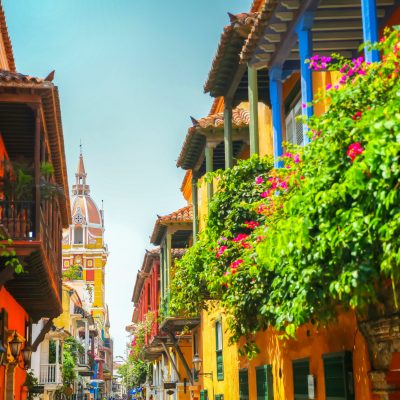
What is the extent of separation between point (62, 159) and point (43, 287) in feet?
10.6

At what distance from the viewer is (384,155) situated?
5520 mm

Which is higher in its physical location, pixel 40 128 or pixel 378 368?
pixel 40 128

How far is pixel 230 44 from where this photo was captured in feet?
49.5

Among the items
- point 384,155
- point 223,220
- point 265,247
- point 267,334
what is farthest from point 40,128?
point 384,155

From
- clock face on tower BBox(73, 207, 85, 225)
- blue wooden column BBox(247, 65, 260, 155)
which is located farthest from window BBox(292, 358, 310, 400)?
clock face on tower BBox(73, 207, 85, 225)

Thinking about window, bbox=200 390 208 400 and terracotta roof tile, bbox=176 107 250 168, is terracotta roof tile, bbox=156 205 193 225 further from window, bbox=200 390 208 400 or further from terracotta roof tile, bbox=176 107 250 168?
terracotta roof tile, bbox=176 107 250 168

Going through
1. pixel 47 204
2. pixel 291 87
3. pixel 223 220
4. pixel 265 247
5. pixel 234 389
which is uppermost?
pixel 291 87

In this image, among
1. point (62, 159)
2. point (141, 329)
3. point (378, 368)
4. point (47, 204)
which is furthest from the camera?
point (141, 329)

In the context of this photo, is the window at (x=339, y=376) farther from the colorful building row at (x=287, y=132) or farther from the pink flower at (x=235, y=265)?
the pink flower at (x=235, y=265)

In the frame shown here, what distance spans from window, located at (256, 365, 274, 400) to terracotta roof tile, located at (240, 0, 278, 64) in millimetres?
5603

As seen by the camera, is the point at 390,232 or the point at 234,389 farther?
the point at 234,389

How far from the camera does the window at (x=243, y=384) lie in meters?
17.3

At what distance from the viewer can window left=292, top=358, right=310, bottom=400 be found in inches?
482

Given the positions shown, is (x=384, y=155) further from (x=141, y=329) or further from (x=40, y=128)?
(x=141, y=329)
